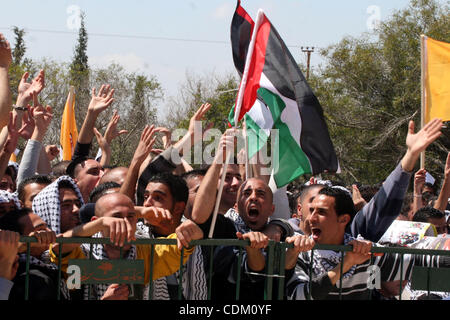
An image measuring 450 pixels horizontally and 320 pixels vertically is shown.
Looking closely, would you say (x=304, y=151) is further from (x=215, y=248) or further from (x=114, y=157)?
(x=114, y=157)

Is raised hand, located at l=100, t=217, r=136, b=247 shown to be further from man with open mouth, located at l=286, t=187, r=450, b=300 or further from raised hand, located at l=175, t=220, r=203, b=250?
man with open mouth, located at l=286, t=187, r=450, b=300

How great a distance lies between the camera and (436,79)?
874cm

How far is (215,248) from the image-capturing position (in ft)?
Answer: 15.2

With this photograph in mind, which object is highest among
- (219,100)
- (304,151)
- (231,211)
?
(219,100)

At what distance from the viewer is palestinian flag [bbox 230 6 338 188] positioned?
19.5 ft

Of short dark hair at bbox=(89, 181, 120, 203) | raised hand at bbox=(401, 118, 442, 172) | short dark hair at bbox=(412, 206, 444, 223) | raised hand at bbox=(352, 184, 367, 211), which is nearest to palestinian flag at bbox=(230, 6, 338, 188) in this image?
raised hand at bbox=(401, 118, 442, 172)

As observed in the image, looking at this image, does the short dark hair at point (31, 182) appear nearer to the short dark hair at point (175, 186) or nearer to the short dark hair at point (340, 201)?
the short dark hair at point (175, 186)

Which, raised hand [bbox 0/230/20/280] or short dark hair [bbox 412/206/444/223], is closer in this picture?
raised hand [bbox 0/230/20/280]

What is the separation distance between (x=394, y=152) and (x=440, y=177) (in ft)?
9.13

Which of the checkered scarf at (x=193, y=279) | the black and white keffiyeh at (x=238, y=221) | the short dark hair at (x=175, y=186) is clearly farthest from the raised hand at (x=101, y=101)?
the checkered scarf at (x=193, y=279)

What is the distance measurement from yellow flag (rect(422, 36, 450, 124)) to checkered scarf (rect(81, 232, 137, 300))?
17.0 ft

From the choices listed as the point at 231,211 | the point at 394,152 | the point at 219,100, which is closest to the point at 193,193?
the point at 231,211

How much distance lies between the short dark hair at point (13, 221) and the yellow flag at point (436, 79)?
17.8 feet

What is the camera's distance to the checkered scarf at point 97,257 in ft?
13.5
